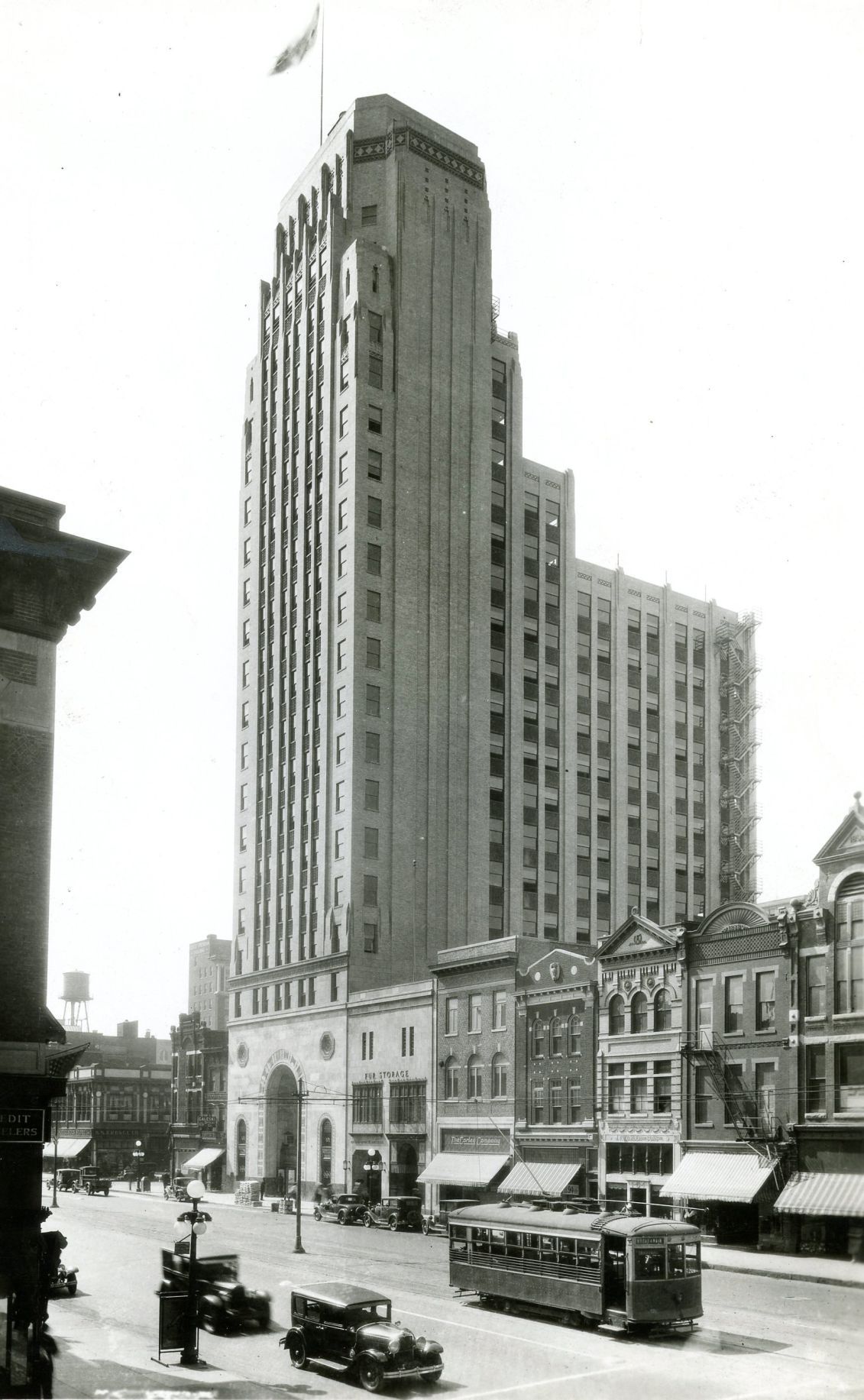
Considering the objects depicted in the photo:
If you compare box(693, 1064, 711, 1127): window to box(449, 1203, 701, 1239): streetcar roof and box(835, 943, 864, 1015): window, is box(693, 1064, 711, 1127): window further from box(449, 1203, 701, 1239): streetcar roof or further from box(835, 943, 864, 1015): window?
box(449, 1203, 701, 1239): streetcar roof

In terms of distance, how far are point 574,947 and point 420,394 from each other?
119ft

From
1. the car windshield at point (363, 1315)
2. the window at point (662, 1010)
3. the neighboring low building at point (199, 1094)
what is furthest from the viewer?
the neighboring low building at point (199, 1094)

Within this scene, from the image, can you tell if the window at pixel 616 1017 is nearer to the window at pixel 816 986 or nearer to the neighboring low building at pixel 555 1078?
the neighboring low building at pixel 555 1078

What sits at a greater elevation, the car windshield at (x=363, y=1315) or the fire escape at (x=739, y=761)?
the fire escape at (x=739, y=761)

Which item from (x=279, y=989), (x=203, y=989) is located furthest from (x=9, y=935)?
(x=203, y=989)

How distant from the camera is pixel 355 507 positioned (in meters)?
76.7

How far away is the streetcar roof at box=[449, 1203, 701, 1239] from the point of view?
1117 inches

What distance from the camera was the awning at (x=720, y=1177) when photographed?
43.2 meters

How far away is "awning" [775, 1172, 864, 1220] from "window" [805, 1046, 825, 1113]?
1945 millimetres

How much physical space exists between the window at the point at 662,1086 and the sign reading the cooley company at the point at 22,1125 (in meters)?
30.3

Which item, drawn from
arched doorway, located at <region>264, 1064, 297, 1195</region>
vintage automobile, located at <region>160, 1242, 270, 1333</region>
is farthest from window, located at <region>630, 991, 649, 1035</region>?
arched doorway, located at <region>264, 1064, 297, 1195</region>

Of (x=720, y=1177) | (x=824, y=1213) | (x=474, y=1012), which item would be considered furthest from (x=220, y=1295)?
(x=474, y=1012)

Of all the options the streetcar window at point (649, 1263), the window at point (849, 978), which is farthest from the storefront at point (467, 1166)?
the streetcar window at point (649, 1263)

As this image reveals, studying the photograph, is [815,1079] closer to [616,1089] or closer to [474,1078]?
[616,1089]
